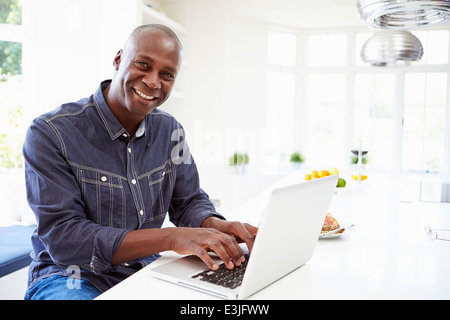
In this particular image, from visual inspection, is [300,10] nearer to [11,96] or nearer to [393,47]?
[393,47]

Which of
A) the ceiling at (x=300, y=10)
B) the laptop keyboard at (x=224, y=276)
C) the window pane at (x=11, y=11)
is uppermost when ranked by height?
the ceiling at (x=300, y=10)

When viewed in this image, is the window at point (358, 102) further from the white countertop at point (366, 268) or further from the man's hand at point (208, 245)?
the man's hand at point (208, 245)

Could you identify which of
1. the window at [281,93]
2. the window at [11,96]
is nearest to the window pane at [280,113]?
the window at [281,93]

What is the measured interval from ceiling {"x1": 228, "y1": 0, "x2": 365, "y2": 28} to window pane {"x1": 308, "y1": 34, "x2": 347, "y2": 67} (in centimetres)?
45

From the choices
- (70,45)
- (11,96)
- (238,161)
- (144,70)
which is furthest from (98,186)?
(238,161)

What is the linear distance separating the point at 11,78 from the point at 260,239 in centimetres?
319

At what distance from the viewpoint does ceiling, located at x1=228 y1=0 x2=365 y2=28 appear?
16.6ft

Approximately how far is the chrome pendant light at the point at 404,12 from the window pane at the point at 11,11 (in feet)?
9.04

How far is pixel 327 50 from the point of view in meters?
6.24

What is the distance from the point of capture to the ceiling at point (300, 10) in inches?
199

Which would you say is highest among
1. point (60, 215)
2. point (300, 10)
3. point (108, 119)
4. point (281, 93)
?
point (300, 10)

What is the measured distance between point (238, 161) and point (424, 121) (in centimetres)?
256

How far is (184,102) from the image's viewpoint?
209 inches

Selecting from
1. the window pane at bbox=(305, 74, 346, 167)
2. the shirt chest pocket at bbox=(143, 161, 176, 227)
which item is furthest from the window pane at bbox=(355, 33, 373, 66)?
the shirt chest pocket at bbox=(143, 161, 176, 227)
